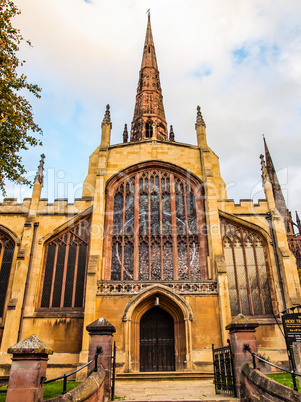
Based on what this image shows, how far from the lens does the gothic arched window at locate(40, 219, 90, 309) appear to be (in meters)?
16.7

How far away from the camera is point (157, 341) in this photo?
15.7 meters

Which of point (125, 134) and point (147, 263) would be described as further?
point (125, 134)

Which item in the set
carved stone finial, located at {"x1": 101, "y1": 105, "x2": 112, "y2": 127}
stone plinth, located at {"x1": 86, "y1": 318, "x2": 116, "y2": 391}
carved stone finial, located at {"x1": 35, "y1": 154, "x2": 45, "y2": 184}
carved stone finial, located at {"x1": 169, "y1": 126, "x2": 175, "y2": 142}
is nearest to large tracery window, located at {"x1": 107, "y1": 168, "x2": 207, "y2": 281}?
carved stone finial, located at {"x1": 101, "y1": 105, "x2": 112, "y2": 127}

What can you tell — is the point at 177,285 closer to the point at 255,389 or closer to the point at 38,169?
the point at 255,389

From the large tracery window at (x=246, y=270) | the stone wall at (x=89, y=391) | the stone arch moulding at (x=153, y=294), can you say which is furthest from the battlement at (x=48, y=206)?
the stone wall at (x=89, y=391)

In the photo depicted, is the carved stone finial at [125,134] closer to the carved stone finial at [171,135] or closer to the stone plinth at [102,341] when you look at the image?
the carved stone finial at [171,135]

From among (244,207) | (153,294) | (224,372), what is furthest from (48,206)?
(224,372)

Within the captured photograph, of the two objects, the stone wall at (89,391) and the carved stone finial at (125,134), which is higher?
the carved stone finial at (125,134)

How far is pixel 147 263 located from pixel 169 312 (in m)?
2.64

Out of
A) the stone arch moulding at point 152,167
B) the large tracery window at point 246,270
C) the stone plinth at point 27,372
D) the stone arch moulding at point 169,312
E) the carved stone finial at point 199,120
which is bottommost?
the stone plinth at point 27,372

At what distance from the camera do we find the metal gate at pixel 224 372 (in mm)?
8634

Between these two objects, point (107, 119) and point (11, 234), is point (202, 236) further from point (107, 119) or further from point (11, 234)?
point (11, 234)

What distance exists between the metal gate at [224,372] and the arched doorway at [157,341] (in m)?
5.65

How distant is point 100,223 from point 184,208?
15.2 ft
